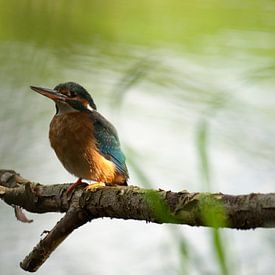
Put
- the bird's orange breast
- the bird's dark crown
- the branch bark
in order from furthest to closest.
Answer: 1. the bird's orange breast
2. the bird's dark crown
3. the branch bark

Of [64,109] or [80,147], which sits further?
[64,109]

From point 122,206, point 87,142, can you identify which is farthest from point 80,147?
point 122,206

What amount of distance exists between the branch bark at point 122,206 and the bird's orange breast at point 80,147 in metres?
0.36

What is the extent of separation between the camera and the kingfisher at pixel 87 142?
4.70 ft

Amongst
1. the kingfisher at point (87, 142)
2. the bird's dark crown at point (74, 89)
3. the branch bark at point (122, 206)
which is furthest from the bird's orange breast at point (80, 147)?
the branch bark at point (122, 206)

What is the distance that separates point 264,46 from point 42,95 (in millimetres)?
190

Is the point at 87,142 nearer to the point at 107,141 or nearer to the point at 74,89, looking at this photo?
the point at 107,141

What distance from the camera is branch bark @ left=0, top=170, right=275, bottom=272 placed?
332 mm

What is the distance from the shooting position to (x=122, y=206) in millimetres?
693

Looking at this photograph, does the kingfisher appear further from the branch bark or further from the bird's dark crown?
the branch bark

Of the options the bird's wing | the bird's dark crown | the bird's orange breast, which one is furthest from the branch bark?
the bird's wing

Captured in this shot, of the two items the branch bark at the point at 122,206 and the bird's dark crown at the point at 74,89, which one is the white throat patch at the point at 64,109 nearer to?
the bird's dark crown at the point at 74,89

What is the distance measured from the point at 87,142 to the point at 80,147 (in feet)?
0.15

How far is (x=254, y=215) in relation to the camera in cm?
36
